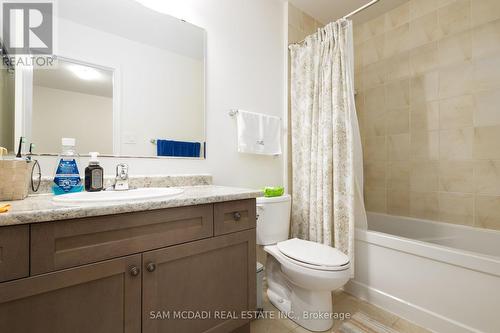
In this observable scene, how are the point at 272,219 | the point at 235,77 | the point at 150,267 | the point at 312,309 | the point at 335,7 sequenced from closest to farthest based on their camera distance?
the point at 150,267
the point at 312,309
the point at 272,219
the point at 235,77
the point at 335,7

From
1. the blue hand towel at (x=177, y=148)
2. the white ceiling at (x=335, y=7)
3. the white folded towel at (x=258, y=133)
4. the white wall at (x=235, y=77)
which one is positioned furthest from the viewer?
the white ceiling at (x=335, y=7)

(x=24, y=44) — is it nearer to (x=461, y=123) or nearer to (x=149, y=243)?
(x=149, y=243)

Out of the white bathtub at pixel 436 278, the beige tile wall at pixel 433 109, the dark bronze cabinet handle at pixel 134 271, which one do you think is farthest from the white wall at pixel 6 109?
the beige tile wall at pixel 433 109

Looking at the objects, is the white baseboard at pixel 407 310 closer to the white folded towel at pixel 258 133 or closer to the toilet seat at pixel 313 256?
the toilet seat at pixel 313 256

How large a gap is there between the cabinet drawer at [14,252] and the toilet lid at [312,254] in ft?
3.85

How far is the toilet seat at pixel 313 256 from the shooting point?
4.19ft

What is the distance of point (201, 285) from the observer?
101 centimetres

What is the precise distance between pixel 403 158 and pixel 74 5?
2.71 m

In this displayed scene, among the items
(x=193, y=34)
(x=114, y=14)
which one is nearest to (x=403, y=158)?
(x=193, y=34)

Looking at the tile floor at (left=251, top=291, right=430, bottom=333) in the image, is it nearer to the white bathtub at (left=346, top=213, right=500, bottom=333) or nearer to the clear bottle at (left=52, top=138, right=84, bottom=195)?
the white bathtub at (left=346, top=213, right=500, bottom=333)

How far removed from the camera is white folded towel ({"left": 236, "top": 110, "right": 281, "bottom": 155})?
1777 mm

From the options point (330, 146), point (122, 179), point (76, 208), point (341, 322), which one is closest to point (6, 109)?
point (122, 179)

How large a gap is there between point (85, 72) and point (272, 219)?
1394 millimetres

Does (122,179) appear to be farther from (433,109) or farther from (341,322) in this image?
(433,109)
